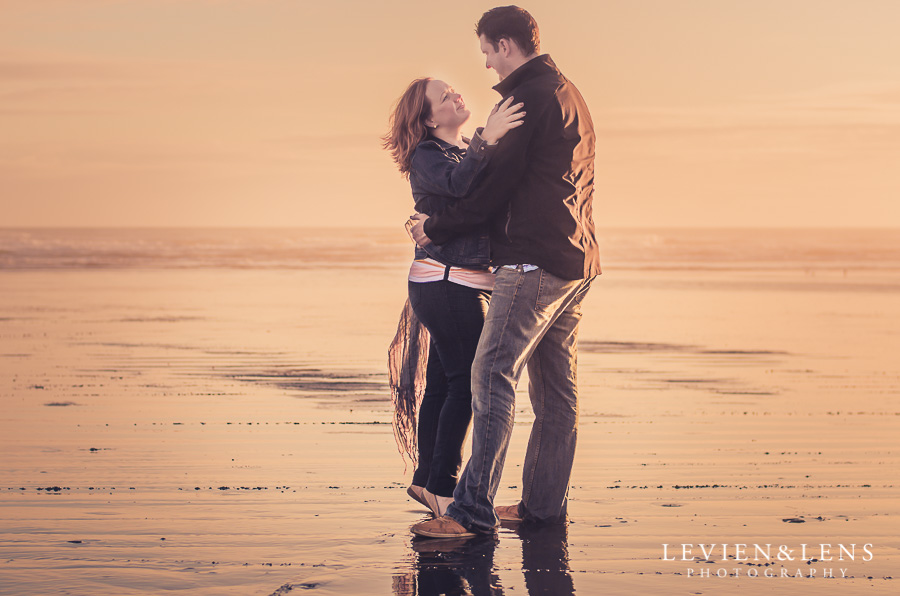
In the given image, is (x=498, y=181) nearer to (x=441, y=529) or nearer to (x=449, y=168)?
(x=449, y=168)

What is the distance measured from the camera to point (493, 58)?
433 cm

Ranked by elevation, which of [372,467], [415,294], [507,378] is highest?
[415,294]

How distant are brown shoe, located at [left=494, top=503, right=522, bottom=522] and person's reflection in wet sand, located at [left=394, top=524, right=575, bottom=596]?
0.18m

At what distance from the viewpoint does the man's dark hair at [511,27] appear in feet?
14.0

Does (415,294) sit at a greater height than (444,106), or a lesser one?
lesser

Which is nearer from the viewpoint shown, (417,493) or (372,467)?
(417,493)

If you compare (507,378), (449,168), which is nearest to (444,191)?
(449,168)

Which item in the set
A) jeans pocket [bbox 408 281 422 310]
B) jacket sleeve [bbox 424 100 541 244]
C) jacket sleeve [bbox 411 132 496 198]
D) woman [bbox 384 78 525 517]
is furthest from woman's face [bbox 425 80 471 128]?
jeans pocket [bbox 408 281 422 310]

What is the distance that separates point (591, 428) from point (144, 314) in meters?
9.80

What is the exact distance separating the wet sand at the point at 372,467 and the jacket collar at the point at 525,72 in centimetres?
184

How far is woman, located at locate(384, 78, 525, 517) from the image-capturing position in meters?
4.45

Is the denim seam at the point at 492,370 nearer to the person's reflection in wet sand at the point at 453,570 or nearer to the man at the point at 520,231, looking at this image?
the man at the point at 520,231

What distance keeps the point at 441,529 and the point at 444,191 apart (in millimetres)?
1381

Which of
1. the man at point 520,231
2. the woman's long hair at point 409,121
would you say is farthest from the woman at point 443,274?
the man at point 520,231
